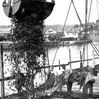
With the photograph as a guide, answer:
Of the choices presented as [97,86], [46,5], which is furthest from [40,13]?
[97,86]

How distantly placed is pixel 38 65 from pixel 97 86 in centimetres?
205

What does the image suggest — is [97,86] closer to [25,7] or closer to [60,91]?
[60,91]

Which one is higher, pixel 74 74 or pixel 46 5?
pixel 46 5

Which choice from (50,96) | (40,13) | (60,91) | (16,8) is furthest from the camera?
(60,91)

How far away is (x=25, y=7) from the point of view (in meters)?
5.16

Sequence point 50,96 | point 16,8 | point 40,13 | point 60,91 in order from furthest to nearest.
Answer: point 60,91 → point 50,96 → point 40,13 → point 16,8

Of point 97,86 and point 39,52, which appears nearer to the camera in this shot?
point 39,52

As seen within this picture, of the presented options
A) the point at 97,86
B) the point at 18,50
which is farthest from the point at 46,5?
the point at 97,86

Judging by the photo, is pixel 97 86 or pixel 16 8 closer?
pixel 16 8

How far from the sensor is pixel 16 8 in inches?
199

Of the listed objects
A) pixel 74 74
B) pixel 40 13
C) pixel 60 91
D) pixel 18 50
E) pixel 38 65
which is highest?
pixel 40 13

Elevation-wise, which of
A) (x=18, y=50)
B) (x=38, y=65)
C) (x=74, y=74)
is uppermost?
(x=18, y=50)

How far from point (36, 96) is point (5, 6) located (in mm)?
1999

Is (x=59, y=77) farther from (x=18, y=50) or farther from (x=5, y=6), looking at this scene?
(x=5, y=6)
